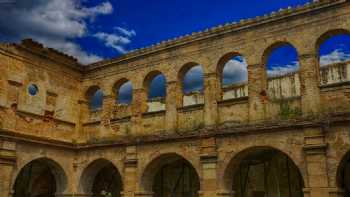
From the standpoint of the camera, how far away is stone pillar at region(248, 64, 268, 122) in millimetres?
12680

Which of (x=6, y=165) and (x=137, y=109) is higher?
(x=137, y=109)

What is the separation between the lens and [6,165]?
44.5 feet

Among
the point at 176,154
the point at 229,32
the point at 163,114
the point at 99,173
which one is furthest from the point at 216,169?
the point at 99,173

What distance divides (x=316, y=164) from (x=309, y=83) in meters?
2.41

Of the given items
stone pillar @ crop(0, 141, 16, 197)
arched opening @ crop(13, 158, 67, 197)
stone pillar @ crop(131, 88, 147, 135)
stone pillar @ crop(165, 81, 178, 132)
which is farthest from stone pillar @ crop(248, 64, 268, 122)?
arched opening @ crop(13, 158, 67, 197)

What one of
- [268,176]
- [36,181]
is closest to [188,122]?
[268,176]

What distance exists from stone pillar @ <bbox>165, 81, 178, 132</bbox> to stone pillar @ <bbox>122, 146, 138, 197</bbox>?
5.12ft

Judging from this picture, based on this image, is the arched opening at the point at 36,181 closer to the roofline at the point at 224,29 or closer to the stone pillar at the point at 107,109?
the stone pillar at the point at 107,109

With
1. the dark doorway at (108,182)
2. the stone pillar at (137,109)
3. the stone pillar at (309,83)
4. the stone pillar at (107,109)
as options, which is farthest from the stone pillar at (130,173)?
the stone pillar at (309,83)

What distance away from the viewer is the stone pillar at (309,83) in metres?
11.8

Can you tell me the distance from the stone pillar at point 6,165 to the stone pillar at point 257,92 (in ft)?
26.4

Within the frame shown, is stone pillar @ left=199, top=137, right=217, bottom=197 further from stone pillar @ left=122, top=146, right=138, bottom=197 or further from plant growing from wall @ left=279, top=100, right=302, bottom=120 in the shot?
stone pillar @ left=122, top=146, right=138, bottom=197

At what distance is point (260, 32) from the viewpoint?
1323cm

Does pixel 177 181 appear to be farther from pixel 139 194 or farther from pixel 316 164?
pixel 316 164
